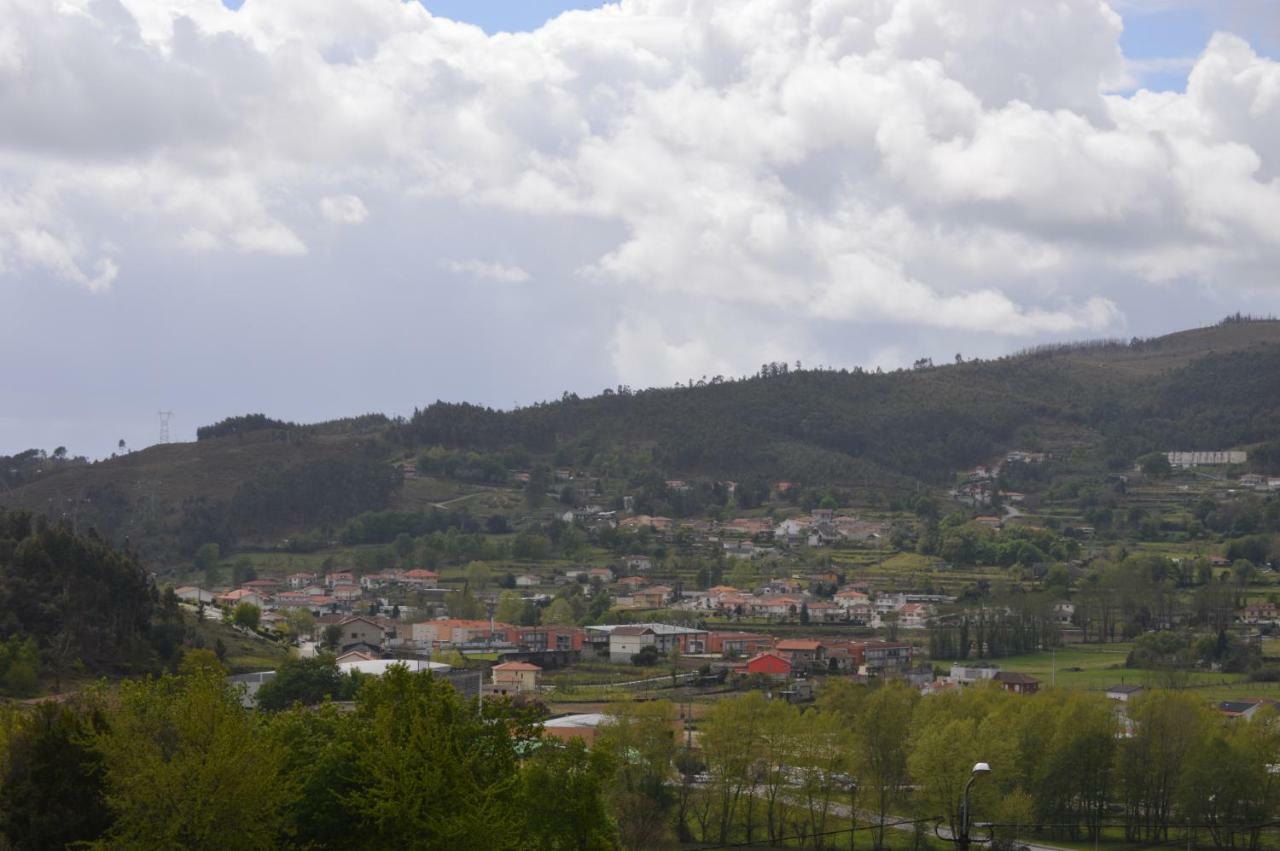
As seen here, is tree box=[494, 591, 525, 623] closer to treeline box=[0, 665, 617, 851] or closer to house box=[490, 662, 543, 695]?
house box=[490, 662, 543, 695]

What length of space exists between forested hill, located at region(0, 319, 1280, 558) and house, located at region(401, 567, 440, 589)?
21.1 m

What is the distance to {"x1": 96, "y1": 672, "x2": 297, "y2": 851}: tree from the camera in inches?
957

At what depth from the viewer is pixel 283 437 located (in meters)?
147

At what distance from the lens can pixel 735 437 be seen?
504ft

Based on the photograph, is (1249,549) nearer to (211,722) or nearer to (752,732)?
Result: (752,732)

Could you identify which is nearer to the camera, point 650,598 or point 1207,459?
point 650,598

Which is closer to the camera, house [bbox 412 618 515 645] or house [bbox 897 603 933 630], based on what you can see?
house [bbox 412 618 515 645]

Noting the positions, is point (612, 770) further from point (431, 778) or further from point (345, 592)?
point (345, 592)

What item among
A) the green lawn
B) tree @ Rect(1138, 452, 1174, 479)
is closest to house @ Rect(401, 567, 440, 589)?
the green lawn

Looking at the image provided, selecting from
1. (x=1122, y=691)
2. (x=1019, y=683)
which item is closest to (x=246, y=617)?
(x=1019, y=683)

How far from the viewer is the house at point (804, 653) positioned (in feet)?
235

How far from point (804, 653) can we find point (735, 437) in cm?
8119

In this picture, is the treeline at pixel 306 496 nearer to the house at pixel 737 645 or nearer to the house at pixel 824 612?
the house at pixel 824 612

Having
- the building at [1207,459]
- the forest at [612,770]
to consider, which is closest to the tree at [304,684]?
the forest at [612,770]
